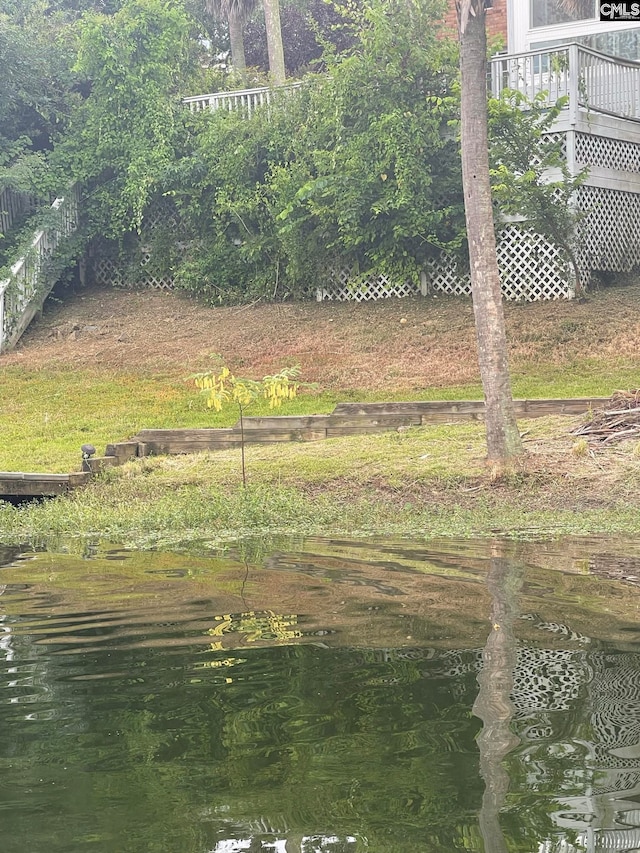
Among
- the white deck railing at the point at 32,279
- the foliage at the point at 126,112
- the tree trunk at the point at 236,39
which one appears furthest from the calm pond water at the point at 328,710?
the tree trunk at the point at 236,39

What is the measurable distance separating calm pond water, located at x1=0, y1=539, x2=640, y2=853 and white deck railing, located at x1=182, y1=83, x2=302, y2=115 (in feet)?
54.9

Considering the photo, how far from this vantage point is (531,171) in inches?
725

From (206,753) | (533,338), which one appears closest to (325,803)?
(206,753)

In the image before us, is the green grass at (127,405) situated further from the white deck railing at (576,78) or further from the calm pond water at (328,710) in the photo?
the calm pond water at (328,710)

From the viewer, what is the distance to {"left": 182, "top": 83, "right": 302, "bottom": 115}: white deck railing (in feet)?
76.0

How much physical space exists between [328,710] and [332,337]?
51.0 feet

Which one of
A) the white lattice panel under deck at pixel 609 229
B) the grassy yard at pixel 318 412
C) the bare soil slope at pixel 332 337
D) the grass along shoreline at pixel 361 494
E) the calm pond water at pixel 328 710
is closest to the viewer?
the calm pond water at pixel 328 710

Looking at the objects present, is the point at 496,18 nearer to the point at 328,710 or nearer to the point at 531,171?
the point at 531,171

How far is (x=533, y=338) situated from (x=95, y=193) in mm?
Answer: 11067

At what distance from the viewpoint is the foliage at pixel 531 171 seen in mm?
18453

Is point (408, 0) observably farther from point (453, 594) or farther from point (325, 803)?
point (325, 803)

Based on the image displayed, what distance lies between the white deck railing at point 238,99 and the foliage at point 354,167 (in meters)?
0.39

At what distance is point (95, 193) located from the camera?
24750mm

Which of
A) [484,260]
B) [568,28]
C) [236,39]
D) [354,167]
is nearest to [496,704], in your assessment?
[484,260]
